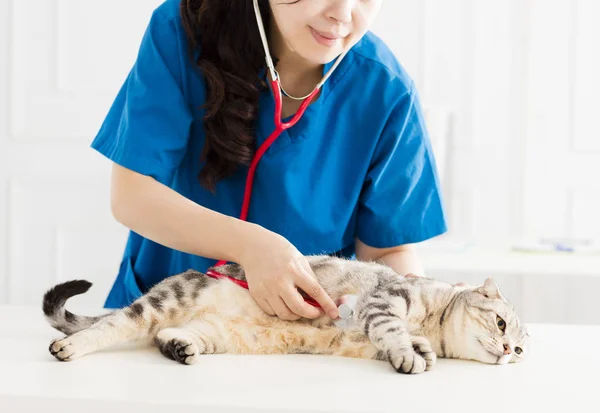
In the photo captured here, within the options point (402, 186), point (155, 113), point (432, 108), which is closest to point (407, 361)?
point (402, 186)

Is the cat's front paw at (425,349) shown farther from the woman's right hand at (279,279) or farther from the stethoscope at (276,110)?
the stethoscope at (276,110)

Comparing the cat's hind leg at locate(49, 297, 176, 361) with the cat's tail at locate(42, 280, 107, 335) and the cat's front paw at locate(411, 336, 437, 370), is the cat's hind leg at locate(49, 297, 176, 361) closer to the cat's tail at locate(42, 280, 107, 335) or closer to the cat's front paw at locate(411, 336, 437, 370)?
the cat's tail at locate(42, 280, 107, 335)

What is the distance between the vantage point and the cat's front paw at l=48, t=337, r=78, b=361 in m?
0.85

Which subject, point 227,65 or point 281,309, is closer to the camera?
point 281,309

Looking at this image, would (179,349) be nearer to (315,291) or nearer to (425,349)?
(315,291)

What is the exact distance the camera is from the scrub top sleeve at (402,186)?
50.2 inches

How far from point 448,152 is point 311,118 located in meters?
1.33

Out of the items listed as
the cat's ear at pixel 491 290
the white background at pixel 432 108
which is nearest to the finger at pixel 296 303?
→ the cat's ear at pixel 491 290

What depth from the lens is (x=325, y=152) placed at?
1.26 m

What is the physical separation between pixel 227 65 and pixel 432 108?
151 centimetres

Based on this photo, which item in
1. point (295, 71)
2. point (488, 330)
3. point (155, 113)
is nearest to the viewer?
point (488, 330)

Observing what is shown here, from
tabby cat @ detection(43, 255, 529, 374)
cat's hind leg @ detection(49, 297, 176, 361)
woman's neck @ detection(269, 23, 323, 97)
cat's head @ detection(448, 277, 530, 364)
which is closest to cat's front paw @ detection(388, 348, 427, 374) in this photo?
tabby cat @ detection(43, 255, 529, 374)

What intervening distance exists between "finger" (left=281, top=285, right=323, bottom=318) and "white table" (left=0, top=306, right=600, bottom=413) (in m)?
0.06

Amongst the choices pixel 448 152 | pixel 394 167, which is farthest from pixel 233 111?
pixel 448 152
